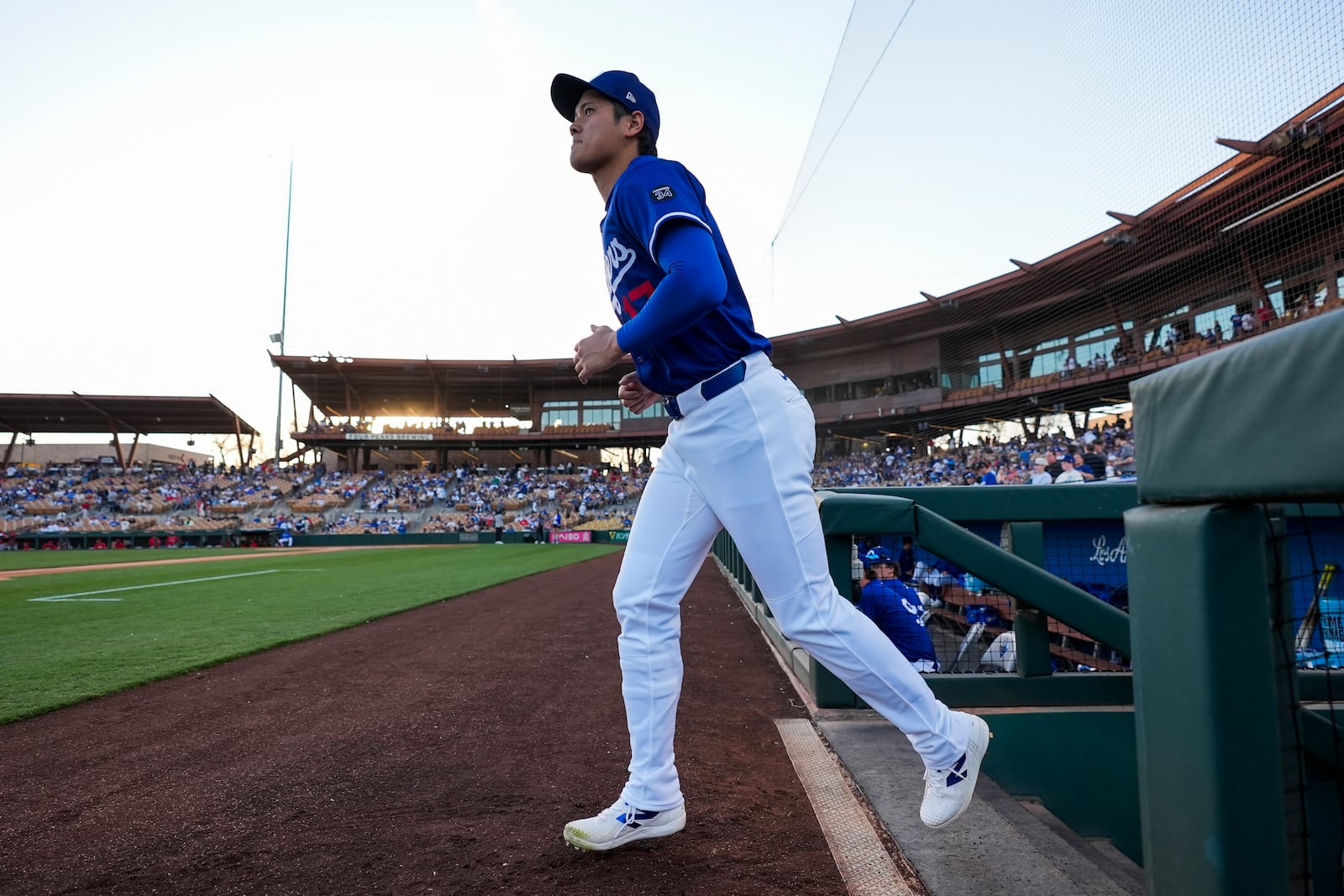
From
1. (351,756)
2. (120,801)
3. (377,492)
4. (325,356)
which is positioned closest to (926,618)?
(351,756)

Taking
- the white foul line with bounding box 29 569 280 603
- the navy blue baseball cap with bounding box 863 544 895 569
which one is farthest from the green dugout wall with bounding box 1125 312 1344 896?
the white foul line with bounding box 29 569 280 603

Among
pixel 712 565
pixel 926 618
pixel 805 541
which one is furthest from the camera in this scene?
pixel 712 565

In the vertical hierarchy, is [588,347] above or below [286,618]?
above

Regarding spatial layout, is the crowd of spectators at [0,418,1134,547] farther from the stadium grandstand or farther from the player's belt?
the player's belt

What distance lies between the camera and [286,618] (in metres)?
6.11

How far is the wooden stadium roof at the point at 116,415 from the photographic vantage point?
3897 cm

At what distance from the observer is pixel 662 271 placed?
1909mm

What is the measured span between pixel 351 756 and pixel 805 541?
1778 millimetres

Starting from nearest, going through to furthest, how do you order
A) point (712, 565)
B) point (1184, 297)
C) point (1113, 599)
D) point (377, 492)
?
point (1113, 599) → point (712, 565) → point (1184, 297) → point (377, 492)

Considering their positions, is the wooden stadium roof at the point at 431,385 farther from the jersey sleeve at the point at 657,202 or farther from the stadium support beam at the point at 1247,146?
Answer: the jersey sleeve at the point at 657,202

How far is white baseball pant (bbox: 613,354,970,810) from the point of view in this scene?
5.75 feet

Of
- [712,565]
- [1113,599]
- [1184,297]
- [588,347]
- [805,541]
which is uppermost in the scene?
[1184,297]

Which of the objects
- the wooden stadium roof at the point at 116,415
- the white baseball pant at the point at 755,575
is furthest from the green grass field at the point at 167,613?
the wooden stadium roof at the point at 116,415

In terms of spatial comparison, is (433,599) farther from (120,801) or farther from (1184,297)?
(1184,297)
